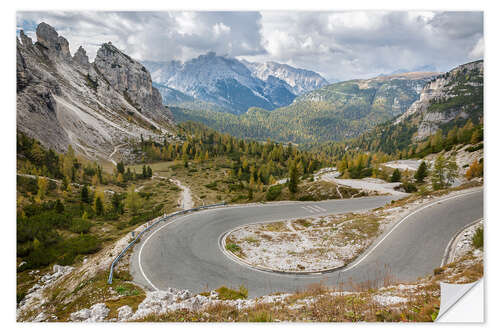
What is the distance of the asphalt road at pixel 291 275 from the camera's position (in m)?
8.70

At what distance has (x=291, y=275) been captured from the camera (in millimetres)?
8930

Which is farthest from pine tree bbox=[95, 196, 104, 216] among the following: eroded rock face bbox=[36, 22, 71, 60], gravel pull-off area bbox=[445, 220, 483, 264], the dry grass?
gravel pull-off area bbox=[445, 220, 483, 264]

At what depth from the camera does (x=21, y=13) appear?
9.26m

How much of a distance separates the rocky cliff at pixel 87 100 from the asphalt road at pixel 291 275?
459 inches

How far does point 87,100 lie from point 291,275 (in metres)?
109

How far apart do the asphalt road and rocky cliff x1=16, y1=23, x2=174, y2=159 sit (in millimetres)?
11647

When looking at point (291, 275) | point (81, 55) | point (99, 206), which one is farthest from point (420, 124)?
point (99, 206)

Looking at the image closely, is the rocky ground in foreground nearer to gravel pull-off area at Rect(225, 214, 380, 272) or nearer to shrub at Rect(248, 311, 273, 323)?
shrub at Rect(248, 311, 273, 323)

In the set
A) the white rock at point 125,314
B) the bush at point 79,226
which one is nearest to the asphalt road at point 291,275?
the white rock at point 125,314

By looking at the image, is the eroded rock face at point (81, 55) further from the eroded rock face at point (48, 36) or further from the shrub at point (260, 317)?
the shrub at point (260, 317)

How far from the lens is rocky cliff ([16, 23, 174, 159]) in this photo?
27828mm
